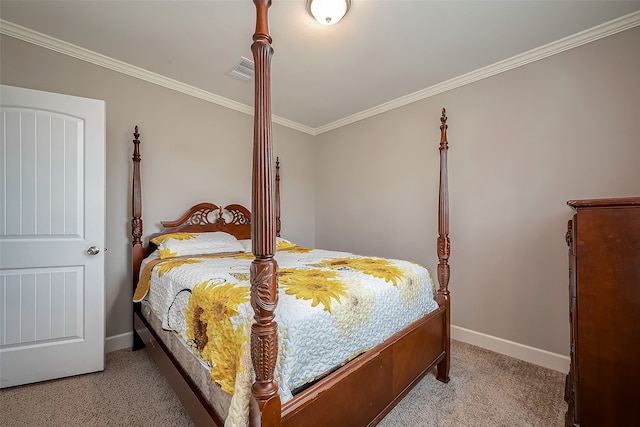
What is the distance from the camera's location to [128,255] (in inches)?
99.7

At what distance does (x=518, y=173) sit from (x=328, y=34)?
190cm

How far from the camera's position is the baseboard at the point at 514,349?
209 centimetres

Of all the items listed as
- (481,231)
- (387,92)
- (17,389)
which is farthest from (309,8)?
(17,389)

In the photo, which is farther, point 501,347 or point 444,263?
point 501,347

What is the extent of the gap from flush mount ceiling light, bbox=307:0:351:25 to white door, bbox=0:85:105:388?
1.73 m

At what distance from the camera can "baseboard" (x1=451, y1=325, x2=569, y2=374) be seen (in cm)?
209

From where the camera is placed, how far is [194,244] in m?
2.47

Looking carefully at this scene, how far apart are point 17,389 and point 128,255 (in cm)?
108

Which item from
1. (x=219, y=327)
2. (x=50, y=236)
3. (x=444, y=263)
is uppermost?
(x=50, y=236)

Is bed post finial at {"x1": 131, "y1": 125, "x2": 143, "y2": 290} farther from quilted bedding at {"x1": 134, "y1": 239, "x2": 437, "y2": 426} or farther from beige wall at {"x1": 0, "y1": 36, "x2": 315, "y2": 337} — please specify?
quilted bedding at {"x1": 134, "y1": 239, "x2": 437, "y2": 426}

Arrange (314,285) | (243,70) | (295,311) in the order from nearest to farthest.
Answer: (295,311) < (314,285) < (243,70)

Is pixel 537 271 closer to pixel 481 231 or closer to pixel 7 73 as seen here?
pixel 481 231

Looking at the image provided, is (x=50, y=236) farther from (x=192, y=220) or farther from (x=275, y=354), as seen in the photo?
(x=275, y=354)

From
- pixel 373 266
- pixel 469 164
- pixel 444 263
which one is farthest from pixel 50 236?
pixel 469 164
